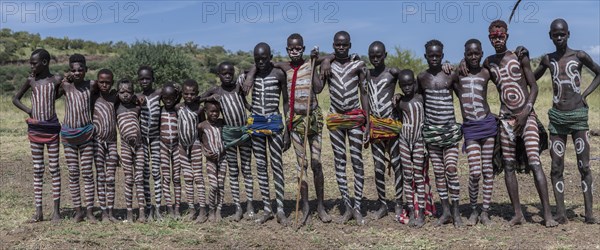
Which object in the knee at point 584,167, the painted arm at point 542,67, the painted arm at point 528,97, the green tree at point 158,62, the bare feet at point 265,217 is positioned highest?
the green tree at point 158,62

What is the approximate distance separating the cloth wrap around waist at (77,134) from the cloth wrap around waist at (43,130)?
0.50 ft

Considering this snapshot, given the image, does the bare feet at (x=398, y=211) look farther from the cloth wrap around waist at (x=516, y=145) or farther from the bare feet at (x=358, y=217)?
the cloth wrap around waist at (x=516, y=145)

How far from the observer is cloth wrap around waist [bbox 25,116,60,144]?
6.75 metres

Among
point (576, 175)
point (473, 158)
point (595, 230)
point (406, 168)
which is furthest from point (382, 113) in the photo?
point (576, 175)

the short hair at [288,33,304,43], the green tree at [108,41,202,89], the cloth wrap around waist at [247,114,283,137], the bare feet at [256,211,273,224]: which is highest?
the green tree at [108,41,202,89]

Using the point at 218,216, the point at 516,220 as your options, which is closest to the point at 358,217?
the point at 218,216

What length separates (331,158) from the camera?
11695mm

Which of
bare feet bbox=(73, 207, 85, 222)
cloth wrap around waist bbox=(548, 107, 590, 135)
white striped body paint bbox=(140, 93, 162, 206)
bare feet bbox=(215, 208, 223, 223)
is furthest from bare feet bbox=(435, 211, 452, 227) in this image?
bare feet bbox=(73, 207, 85, 222)

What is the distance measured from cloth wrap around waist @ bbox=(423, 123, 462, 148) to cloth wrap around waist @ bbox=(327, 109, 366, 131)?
699 mm

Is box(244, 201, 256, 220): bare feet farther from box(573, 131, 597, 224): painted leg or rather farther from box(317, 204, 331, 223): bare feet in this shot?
box(573, 131, 597, 224): painted leg

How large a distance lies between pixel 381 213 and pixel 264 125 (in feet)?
5.59

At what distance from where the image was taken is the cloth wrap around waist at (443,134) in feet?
21.0

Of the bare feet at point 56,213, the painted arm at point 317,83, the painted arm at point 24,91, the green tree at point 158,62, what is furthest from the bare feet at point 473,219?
the green tree at point 158,62

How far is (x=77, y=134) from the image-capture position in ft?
21.8
